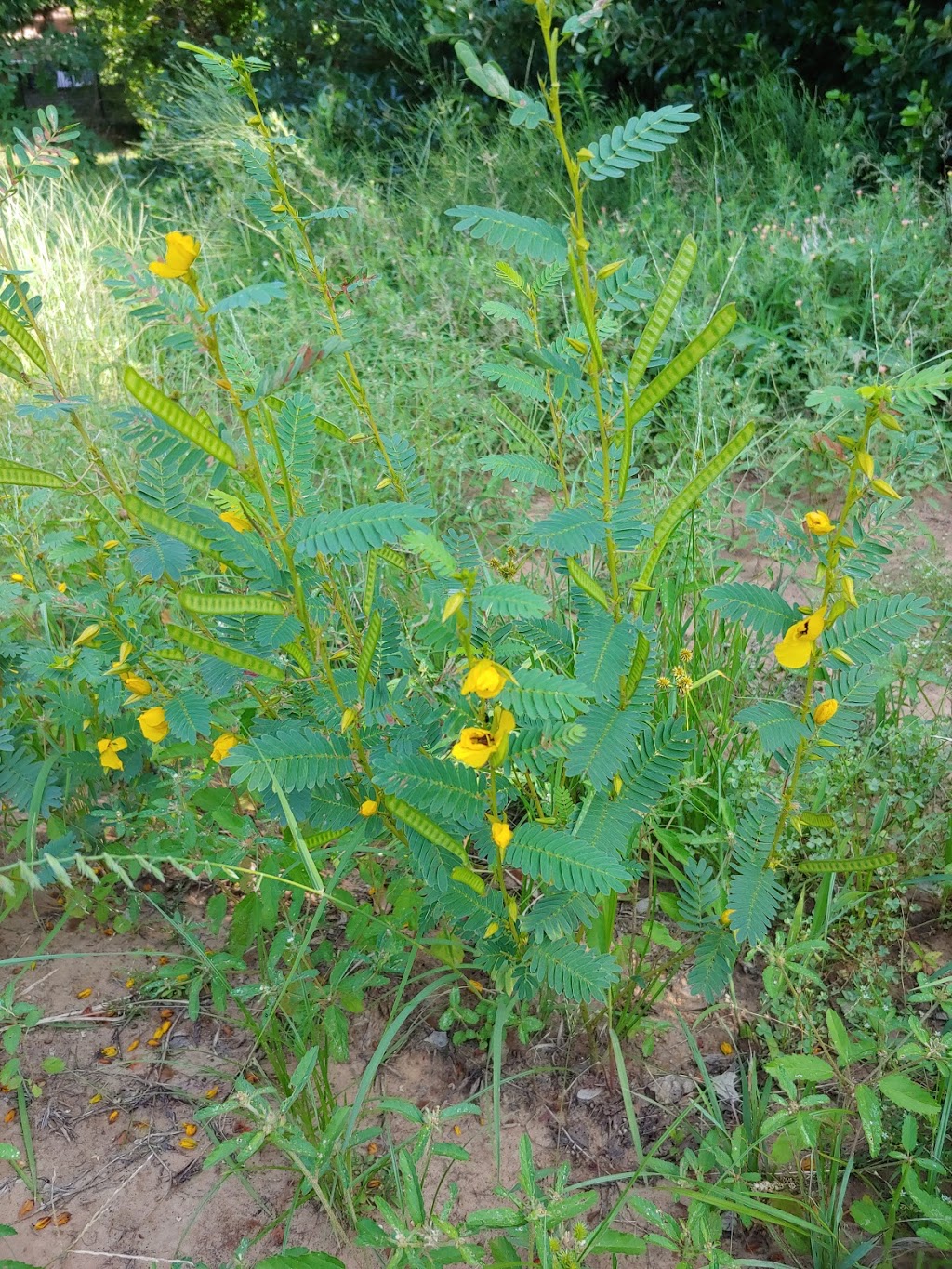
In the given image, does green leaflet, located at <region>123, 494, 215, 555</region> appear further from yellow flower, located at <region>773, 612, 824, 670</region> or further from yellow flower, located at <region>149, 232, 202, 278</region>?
yellow flower, located at <region>773, 612, 824, 670</region>

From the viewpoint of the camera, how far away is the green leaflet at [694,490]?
981 millimetres

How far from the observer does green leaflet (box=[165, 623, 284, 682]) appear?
1058mm

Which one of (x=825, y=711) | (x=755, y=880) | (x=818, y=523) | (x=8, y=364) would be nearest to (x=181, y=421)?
(x=8, y=364)

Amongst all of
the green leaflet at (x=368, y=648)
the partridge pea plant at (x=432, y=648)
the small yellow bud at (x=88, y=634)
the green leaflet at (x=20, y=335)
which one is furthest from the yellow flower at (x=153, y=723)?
the green leaflet at (x=20, y=335)

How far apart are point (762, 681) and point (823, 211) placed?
97.9 inches

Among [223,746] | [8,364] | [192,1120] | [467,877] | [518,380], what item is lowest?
[192,1120]

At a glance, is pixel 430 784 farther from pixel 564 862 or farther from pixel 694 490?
pixel 694 490

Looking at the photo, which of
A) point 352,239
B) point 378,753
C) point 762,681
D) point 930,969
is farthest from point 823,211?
point 378,753

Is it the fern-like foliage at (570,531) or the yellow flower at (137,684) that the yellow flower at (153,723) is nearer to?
the yellow flower at (137,684)

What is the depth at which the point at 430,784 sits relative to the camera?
1.09 metres

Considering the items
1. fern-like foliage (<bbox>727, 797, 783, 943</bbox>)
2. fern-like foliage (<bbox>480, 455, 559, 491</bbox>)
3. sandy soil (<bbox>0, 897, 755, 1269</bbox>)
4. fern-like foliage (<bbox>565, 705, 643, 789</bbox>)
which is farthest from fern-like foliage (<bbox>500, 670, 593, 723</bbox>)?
sandy soil (<bbox>0, 897, 755, 1269</bbox>)

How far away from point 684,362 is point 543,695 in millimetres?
387

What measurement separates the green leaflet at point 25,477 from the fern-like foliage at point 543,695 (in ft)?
2.03

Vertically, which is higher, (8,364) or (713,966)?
(8,364)
